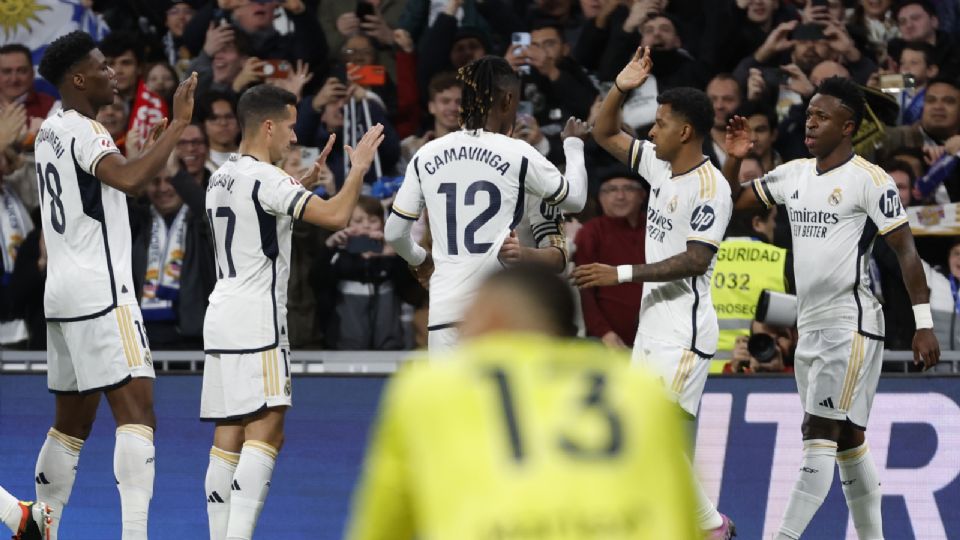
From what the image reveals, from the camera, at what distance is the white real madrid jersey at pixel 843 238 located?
27.2ft

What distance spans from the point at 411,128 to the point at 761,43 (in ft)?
9.44

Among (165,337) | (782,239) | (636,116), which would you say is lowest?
(165,337)

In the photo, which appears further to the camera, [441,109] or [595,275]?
[441,109]

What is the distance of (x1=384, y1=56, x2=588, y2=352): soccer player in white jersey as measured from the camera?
7648 mm

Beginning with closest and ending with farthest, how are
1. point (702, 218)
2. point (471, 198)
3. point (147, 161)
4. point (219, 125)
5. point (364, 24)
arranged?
1. point (147, 161)
2. point (471, 198)
3. point (702, 218)
4. point (219, 125)
5. point (364, 24)

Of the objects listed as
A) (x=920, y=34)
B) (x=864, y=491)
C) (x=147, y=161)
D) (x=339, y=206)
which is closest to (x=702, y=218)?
(x=864, y=491)

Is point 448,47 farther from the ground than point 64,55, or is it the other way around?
point 448,47

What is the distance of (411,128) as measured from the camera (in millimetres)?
11969

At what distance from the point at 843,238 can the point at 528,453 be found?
5.70m

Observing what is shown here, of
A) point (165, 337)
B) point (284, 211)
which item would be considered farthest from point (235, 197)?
point (165, 337)

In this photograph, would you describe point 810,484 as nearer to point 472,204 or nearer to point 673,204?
point 673,204

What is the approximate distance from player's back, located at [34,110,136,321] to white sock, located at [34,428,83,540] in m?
0.66

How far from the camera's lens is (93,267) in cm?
762

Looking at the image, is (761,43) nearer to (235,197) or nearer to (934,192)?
(934,192)
